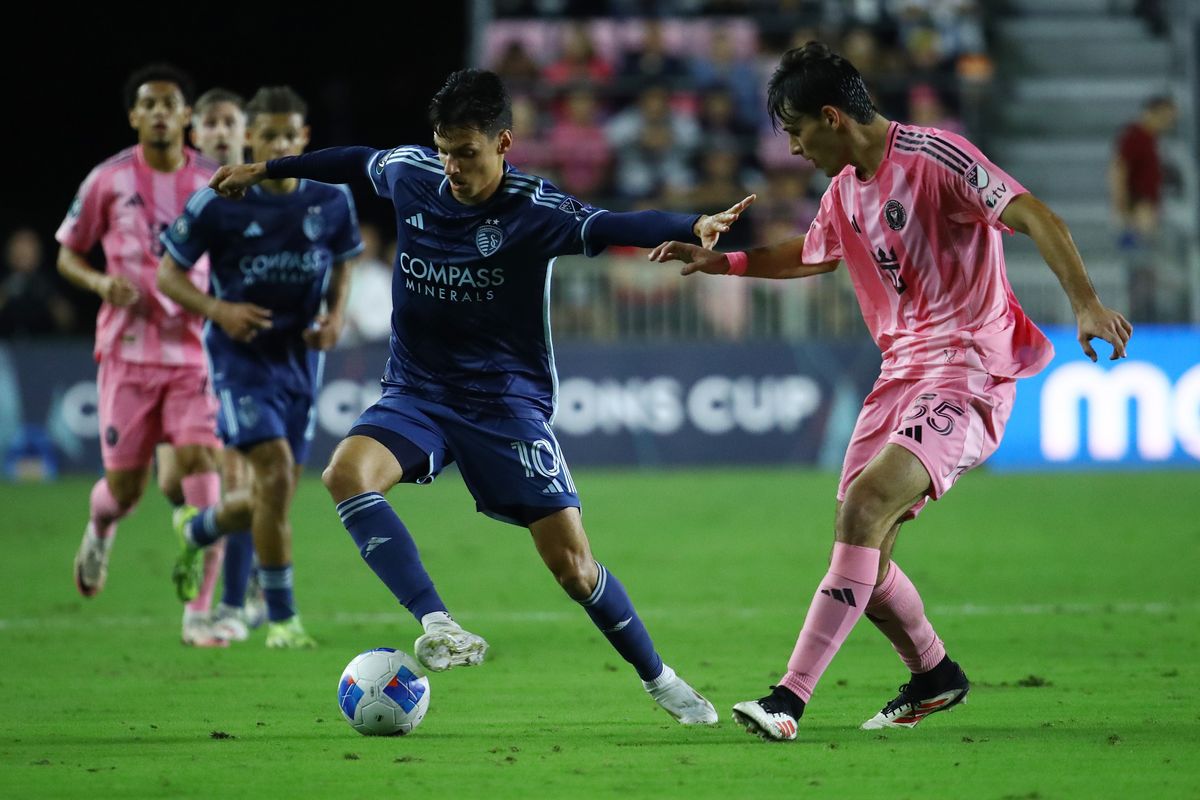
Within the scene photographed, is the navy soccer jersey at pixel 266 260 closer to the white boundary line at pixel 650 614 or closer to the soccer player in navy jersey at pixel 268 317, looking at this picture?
the soccer player in navy jersey at pixel 268 317

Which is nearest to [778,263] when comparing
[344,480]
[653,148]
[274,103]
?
[344,480]

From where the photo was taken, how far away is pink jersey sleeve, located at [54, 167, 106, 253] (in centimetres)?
828

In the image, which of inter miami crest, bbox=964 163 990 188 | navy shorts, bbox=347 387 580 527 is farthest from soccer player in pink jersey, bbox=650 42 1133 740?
→ navy shorts, bbox=347 387 580 527

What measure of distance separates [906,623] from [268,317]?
3.26 metres

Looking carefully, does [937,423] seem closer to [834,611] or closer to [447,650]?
[834,611]

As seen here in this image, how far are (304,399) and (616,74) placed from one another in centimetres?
1279

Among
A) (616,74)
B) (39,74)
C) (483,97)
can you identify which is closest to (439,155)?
(483,97)

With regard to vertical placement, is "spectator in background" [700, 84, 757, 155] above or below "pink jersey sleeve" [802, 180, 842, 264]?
below

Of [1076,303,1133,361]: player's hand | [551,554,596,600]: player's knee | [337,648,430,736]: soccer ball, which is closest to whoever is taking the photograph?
[1076,303,1133,361]: player's hand

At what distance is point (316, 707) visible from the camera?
599 centimetres

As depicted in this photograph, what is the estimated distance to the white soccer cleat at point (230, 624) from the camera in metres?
7.73

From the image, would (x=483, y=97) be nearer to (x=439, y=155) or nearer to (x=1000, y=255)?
(x=439, y=155)

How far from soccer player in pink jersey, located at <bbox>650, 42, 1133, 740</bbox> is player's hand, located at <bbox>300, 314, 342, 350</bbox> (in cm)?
256

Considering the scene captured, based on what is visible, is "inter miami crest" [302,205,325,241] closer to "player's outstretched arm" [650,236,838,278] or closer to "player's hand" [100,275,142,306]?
"player's hand" [100,275,142,306]
